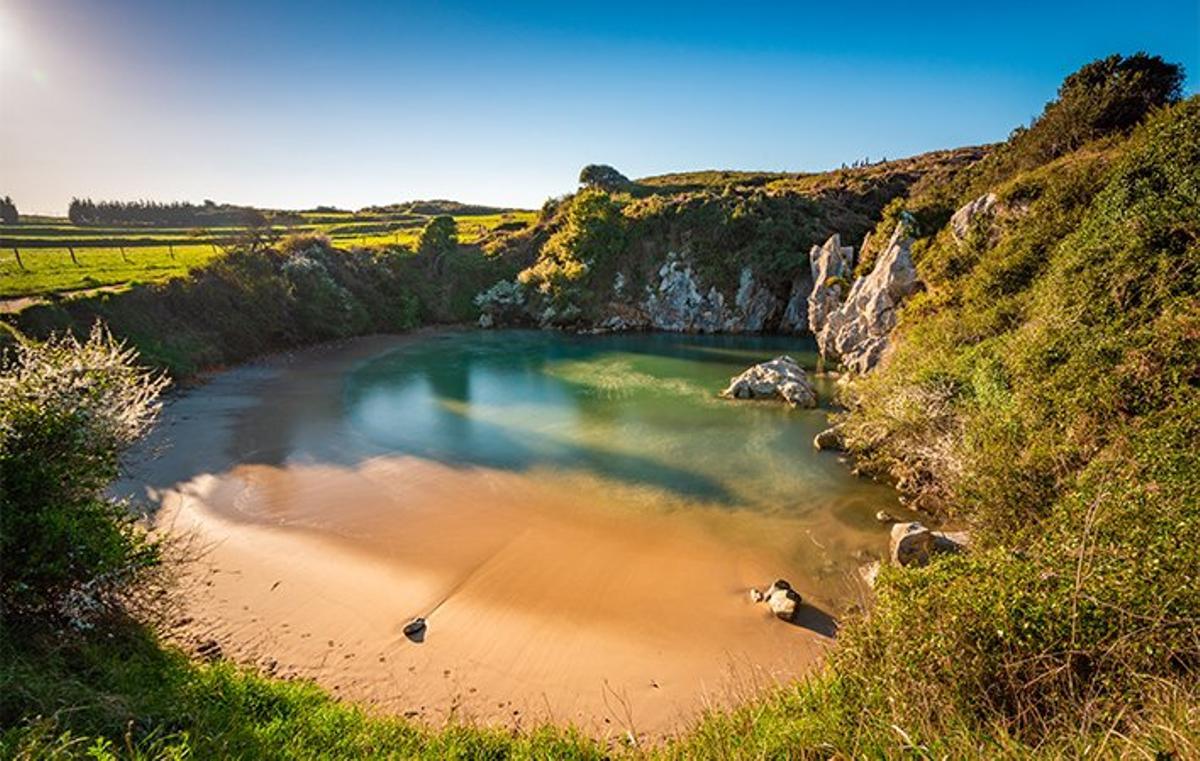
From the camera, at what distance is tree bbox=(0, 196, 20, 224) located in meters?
53.5

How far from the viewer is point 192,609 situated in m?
11.6

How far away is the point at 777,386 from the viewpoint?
2838 cm

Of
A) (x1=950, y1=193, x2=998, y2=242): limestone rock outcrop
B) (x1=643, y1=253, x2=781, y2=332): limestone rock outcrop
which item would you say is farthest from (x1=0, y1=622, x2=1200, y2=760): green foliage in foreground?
(x1=643, y1=253, x2=781, y2=332): limestone rock outcrop

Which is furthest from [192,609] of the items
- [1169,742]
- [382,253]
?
[382,253]

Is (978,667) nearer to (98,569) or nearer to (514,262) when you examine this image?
(98,569)

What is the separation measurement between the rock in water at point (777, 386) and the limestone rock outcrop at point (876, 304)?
8.88ft

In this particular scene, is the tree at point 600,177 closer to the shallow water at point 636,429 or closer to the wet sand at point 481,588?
the shallow water at point 636,429

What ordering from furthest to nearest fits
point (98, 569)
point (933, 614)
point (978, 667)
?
point (98, 569)
point (933, 614)
point (978, 667)

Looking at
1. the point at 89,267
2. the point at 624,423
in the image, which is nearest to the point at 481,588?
the point at 624,423

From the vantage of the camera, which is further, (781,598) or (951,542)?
(951,542)

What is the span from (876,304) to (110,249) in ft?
192

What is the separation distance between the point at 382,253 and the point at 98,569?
173 feet

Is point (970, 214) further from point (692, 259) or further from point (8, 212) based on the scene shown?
point (8, 212)

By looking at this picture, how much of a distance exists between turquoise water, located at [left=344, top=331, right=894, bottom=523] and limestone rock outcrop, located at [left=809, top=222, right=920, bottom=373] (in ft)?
Result: 9.81
